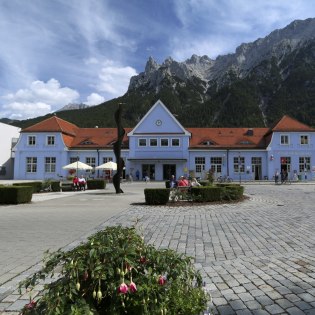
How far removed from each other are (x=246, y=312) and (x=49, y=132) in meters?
52.9

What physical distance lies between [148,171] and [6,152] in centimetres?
2579

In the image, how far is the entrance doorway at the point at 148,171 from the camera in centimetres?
5319

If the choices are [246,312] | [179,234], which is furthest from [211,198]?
[246,312]

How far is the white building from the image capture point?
197ft

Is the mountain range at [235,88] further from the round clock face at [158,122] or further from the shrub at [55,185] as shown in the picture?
the shrub at [55,185]

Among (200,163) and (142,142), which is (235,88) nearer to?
(200,163)

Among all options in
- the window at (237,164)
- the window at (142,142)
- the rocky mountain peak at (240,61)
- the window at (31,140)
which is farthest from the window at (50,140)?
the rocky mountain peak at (240,61)

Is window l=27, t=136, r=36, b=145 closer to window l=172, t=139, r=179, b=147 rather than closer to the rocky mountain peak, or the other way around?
window l=172, t=139, r=179, b=147

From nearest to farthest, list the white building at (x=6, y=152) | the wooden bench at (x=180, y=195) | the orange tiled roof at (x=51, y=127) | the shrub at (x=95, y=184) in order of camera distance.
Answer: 1. the wooden bench at (x=180, y=195)
2. the shrub at (x=95, y=184)
3. the orange tiled roof at (x=51, y=127)
4. the white building at (x=6, y=152)

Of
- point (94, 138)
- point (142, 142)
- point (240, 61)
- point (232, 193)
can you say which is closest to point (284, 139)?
point (142, 142)

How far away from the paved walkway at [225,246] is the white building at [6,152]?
50292 millimetres

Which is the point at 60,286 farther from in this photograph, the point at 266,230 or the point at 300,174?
the point at 300,174

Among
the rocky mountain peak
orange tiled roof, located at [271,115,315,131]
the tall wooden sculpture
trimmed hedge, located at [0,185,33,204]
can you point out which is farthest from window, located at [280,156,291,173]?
the rocky mountain peak

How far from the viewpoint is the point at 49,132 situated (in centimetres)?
5384
